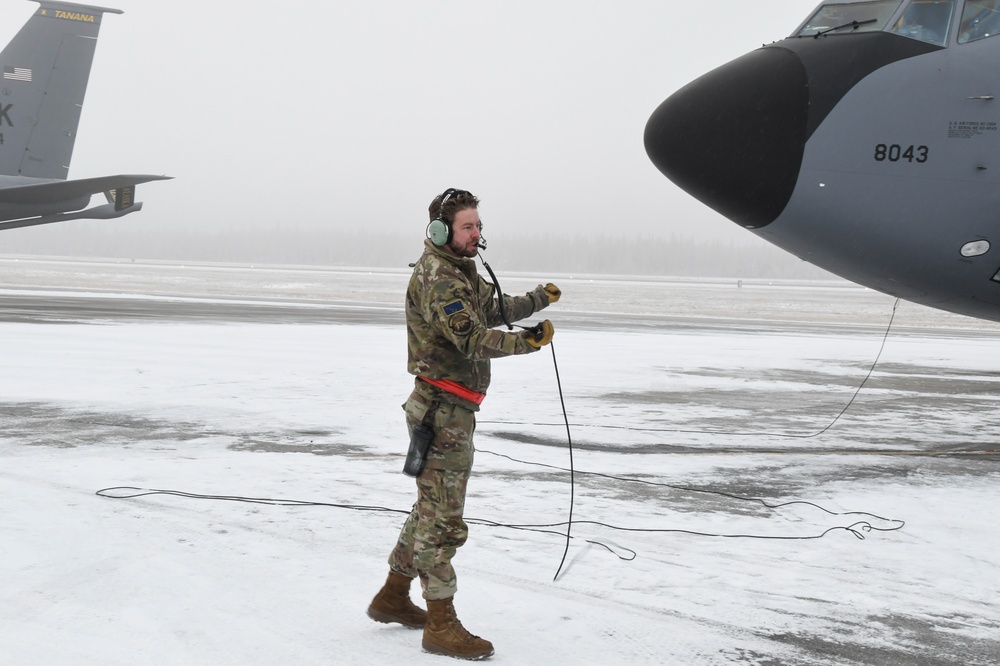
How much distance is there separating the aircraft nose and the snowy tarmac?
2.30m

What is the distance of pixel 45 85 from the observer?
2303 centimetres

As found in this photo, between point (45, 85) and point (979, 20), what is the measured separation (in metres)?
22.9

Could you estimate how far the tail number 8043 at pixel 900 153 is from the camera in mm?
6777

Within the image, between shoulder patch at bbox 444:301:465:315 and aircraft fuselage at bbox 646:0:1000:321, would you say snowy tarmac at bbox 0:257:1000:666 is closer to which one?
shoulder patch at bbox 444:301:465:315

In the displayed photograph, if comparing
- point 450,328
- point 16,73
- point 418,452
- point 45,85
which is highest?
point 16,73

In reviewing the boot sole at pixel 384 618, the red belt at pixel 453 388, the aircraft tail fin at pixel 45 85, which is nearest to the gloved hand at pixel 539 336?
the red belt at pixel 453 388

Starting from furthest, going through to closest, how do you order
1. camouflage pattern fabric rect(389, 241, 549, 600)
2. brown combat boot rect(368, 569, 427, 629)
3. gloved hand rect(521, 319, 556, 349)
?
brown combat boot rect(368, 569, 427, 629) → camouflage pattern fabric rect(389, 241, 549, 600) → gloved hand rect(521, 319, 556, 349)

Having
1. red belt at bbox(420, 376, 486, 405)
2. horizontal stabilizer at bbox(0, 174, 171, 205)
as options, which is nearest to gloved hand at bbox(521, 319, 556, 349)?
red belt at bbox(420, 376, 486, 405)

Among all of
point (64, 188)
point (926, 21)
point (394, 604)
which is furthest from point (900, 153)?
point (64, 188)

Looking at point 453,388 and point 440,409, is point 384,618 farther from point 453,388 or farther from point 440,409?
point 453,388

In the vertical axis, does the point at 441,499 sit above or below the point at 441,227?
below

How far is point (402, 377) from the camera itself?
1273 cm

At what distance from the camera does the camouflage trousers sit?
3615 millimetres

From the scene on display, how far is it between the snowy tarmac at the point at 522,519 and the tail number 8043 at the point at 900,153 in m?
2.58
